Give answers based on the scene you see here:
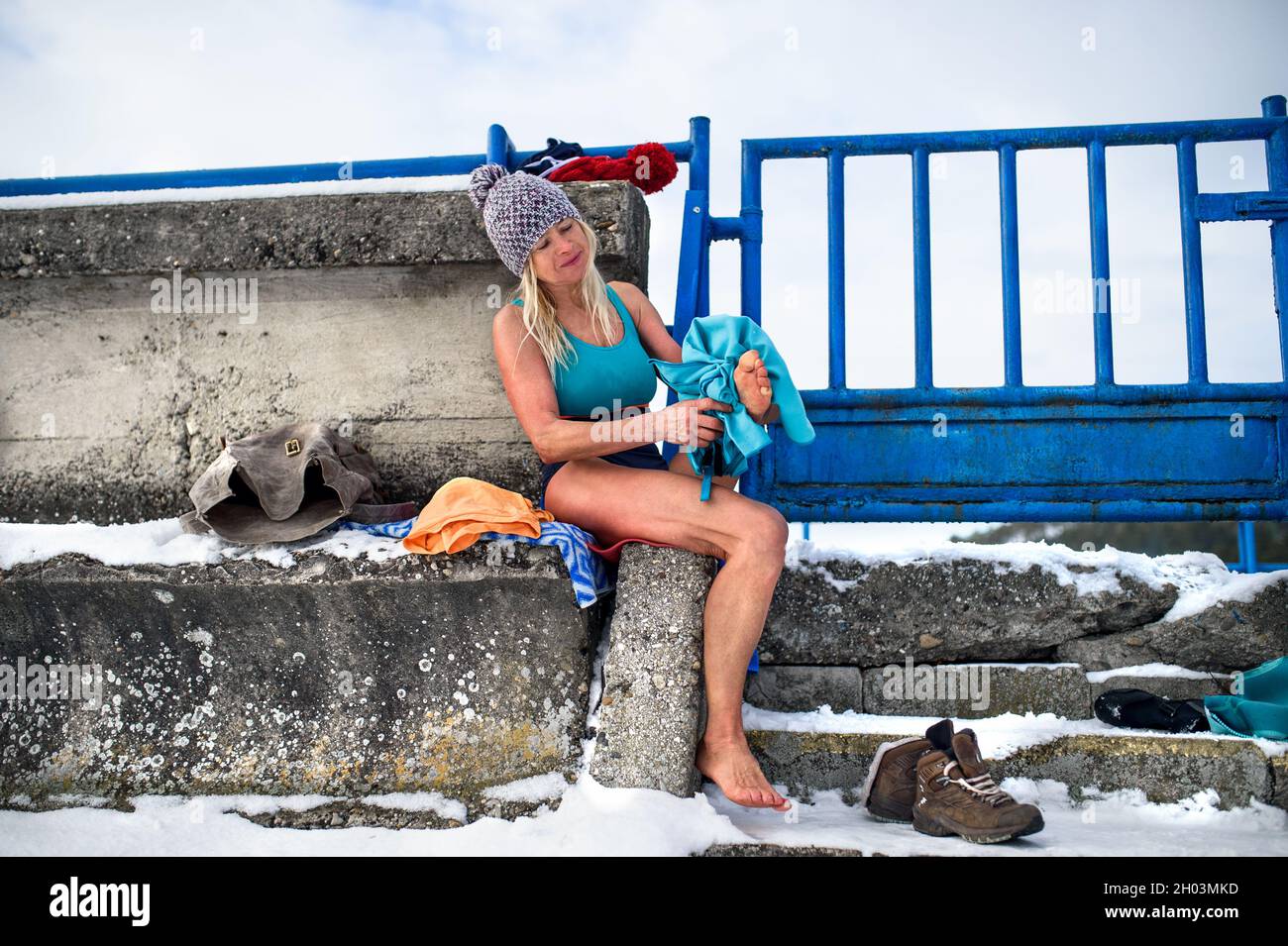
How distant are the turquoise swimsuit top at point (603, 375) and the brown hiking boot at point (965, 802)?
1.27m

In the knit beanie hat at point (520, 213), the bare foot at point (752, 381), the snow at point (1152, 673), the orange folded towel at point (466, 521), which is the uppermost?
the knit beanie hat at point (520, 213)

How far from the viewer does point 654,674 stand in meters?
2.40

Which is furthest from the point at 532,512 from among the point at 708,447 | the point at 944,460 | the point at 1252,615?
the point at 1252,615

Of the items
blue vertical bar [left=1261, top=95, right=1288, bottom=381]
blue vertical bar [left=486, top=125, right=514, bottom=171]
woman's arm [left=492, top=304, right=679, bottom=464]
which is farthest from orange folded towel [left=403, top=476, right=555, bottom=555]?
blue vertical bar [left=1261, top=95, right=1288, bottom=381]

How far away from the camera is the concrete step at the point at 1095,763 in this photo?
2.49 m

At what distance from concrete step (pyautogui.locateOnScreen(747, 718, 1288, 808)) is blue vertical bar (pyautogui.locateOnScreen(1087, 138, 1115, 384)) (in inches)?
49.8

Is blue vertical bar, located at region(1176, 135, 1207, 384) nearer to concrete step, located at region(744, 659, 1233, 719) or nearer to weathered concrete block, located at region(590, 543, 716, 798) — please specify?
concrete step, located at region(744, 659, 1233, 719)

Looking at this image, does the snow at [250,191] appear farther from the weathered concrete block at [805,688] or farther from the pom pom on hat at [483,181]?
the weathered concrete block at [805,688]

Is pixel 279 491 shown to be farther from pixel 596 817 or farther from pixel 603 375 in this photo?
pixel 596 817

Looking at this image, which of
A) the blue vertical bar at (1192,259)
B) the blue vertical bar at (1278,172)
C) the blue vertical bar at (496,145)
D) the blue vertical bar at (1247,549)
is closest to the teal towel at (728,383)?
the blue vertical bar at (496,145)

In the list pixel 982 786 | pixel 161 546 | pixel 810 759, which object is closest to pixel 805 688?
pixel 810 759

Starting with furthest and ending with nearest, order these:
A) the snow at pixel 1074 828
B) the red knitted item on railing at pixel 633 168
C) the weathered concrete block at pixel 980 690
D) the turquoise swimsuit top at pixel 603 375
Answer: the red knitted item on railing at pixel 633 168, the weathered concrete block at pixel 980 690, the turquoise swimsuit top at pixel 603 375, the snow at pixel 1074 828

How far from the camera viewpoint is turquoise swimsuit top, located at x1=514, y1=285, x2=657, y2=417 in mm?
2760
